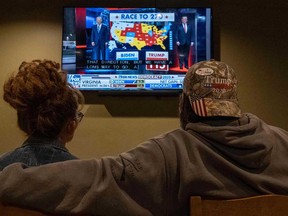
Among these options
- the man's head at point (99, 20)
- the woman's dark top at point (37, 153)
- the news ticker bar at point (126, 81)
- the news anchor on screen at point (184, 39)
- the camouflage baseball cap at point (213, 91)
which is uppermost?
the man's head at point (99, 20)

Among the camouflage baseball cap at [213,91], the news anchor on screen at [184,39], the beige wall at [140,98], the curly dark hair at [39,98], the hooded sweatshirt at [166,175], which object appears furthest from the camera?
the beige wall at [140,98]

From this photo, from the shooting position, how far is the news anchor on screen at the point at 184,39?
137 inches

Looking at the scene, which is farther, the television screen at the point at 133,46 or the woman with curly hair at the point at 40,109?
the television screen at the point at 133,46

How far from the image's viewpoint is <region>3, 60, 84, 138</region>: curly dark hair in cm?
135

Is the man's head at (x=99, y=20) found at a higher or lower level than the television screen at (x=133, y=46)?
higher

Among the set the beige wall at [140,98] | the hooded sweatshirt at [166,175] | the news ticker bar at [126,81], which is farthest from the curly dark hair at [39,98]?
the beige wall at [140,98]

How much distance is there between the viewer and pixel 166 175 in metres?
1.11

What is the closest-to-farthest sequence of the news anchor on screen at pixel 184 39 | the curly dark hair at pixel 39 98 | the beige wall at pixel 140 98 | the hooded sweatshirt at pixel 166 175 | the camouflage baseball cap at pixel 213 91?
the hooded sweatshirt at pixel 166 175 < the camouflage baseball cap at pixel 213 91 < the curly dark hair at pixel 39 98 < the news anchor on screen at pixel 184 39 < the beige wall at pixel 140 98

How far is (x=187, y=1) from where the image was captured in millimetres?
3699

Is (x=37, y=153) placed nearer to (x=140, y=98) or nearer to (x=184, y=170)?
(x=184, y=170)

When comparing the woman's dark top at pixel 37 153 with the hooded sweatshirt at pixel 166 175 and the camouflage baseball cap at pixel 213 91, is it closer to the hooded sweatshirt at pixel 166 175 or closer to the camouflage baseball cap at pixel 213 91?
the hooded sweatshirt at pixel 166 175

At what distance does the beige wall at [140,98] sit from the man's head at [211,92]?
238 centimetres

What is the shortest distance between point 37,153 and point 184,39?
94.0 inches

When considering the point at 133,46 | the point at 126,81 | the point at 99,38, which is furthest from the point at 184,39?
the point at 99,38
